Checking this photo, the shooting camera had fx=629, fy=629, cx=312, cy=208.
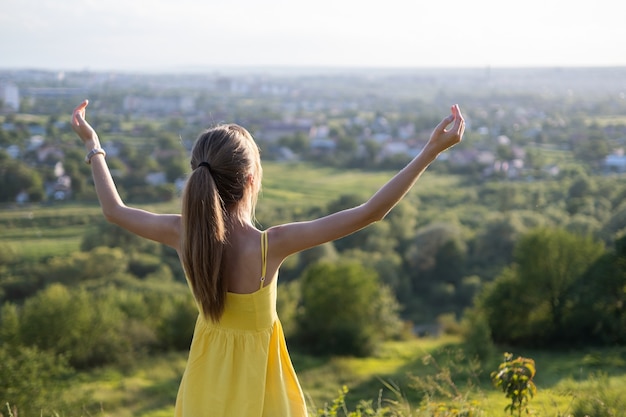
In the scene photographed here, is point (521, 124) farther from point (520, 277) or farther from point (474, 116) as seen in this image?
point (520, 277)

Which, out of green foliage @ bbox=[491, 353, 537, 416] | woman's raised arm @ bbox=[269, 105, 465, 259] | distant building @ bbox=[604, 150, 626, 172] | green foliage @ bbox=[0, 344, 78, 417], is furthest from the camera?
distant building @ bbox=[604, 150, 626, 172]

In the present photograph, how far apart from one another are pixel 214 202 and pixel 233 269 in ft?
0.68

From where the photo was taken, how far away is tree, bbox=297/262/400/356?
18.5 m

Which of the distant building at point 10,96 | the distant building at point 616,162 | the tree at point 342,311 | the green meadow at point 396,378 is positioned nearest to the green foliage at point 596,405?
the green meadow at point 396,378

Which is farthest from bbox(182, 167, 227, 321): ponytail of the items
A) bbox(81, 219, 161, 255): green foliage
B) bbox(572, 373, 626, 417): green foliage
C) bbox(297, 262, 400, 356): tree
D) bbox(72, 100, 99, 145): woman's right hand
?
bbox(81, 219, 161, 255): green foliage

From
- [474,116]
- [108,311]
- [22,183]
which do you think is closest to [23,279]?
[22,183]

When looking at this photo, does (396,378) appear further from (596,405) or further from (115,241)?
(115,241)

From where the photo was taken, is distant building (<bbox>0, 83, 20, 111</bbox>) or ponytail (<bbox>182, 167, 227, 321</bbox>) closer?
ponytail (<bbox>182, 167, 227, 321</bbox>)

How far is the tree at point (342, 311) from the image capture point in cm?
1853

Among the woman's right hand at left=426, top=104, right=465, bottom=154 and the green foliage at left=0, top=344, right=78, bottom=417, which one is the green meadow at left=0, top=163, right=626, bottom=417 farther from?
the woman's right hand at left=426, top=104, right=465, bottom=154

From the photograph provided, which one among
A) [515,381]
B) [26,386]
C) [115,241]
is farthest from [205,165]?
[115,241]

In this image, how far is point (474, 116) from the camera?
1836 inches

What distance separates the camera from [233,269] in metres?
1.79

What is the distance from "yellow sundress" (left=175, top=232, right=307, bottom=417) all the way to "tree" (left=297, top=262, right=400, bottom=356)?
16.9m
